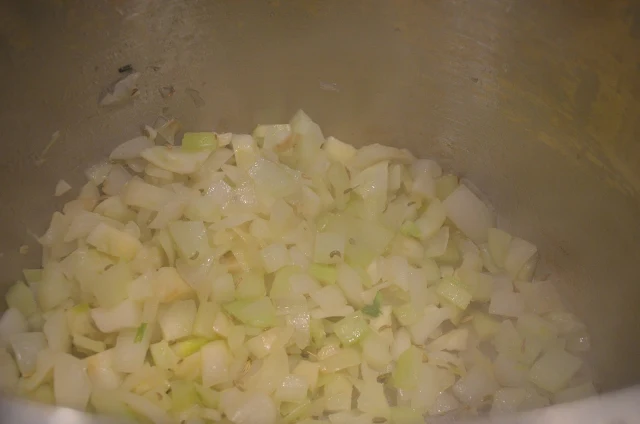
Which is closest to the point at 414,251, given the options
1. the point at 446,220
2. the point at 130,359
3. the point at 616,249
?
the point at 446,220

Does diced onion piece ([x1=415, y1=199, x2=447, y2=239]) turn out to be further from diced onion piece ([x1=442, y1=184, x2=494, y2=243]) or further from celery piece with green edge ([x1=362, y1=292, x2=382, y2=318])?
celery piece with green edge ([x1=362, y1=292, x2=382, y2=318])

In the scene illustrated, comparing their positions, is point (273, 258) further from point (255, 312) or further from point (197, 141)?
point (197, 141)

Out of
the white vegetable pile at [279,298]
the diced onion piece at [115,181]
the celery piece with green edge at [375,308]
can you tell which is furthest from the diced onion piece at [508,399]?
the diced onion piece at [115,181]

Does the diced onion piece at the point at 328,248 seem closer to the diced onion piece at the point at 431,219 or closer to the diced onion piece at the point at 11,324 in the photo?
the diced onion piece at the point at 431,219

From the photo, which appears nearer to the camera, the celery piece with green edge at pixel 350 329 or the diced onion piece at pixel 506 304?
the celery piece with green edge at pixel 350 329

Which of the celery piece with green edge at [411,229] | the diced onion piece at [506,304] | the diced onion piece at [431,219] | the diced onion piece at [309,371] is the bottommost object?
the diced onion piece at [309,371]
